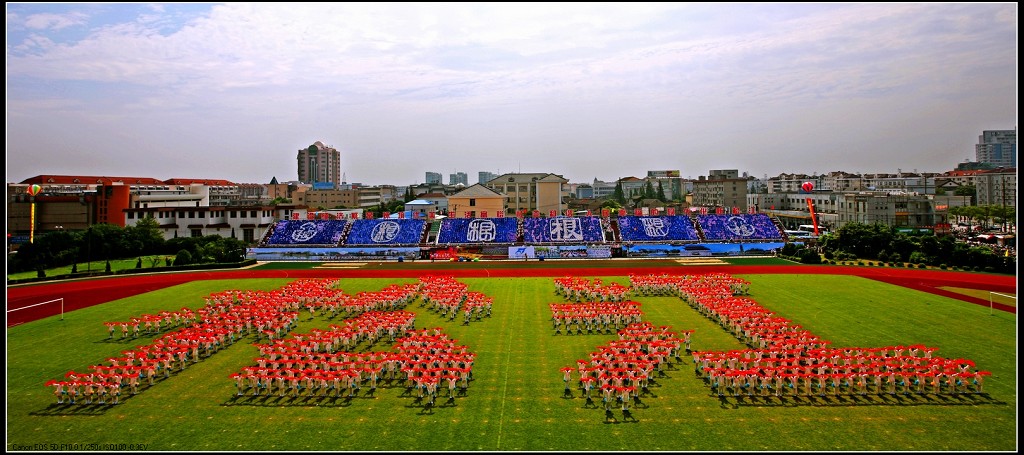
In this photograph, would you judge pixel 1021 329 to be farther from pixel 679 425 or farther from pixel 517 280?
pixel 517 280

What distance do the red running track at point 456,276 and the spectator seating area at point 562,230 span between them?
47.9ft

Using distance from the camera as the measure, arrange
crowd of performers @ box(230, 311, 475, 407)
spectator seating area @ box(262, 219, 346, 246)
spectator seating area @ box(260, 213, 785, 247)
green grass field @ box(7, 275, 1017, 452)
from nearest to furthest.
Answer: green grass field @ box(7, 275, 1017, 452) → crowd of performers @ box(230, 311, 475, 407) → spectator seating area @ box(260, 213, 785, 247) → spectator seating area @ box(262, 219, 346, 246)

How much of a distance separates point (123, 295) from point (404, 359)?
1053 inches

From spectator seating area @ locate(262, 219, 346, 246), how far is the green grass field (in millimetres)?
41786

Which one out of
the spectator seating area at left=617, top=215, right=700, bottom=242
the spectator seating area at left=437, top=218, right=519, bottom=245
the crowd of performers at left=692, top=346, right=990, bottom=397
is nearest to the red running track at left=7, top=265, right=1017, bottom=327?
the spectator seating area at left=617, top=215, right=700, bottom=242

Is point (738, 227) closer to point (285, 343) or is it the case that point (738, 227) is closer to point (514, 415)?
point (285, 343)

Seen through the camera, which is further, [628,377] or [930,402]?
[628,377]

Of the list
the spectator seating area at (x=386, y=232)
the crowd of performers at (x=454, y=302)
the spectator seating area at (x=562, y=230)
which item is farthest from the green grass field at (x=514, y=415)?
the spectator seating area at (x=386, y=232)

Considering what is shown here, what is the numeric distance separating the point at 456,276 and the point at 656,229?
93.2 feet

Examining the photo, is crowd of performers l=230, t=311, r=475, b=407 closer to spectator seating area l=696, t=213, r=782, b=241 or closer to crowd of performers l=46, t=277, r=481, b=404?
crowd of performers l=46, t=277, r=481, b=404

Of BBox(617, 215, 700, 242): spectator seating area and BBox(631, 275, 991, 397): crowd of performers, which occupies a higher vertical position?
BBox(617, 215, 700, 242): spectator seating area

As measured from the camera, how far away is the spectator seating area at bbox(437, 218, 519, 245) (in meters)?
65.8

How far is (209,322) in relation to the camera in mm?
27281

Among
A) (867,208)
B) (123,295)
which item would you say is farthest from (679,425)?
(867,208)
